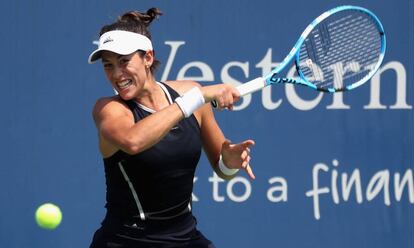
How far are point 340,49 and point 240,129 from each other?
92cm

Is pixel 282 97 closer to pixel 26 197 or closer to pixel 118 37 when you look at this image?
pixel 26 197

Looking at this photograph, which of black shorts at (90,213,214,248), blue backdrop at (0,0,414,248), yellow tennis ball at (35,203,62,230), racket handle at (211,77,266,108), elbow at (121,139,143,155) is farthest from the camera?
blue backdrop at (0,0,414,248)

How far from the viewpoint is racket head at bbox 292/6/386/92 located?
395 centimetres

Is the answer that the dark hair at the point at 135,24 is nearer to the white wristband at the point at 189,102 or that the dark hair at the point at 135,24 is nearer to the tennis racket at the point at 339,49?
the white wristband at the point at 189,102

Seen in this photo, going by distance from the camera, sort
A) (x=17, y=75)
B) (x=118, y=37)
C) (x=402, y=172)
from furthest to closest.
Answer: (x=402, y=172) → (x=17, y=75) → (x=118, y=37)

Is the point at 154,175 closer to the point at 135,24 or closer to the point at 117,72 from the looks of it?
the point at 117,72

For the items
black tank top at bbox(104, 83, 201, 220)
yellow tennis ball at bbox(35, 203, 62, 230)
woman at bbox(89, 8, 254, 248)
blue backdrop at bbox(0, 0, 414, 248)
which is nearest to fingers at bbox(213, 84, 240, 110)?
woman at bbox(89, 8, 254, 248)

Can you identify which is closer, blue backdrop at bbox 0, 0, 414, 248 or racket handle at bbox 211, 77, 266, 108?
racket handle at bbox 211, 77, 266, 108

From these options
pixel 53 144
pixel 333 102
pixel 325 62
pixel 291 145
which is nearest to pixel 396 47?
pixel 333 102

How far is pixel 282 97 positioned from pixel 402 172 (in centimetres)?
80

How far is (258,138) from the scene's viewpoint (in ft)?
16.4

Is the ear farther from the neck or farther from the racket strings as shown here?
the racket strings

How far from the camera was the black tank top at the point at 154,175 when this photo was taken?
337 centimetres

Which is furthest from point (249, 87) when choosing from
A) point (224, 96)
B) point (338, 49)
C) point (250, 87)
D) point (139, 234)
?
point (338, 49)
